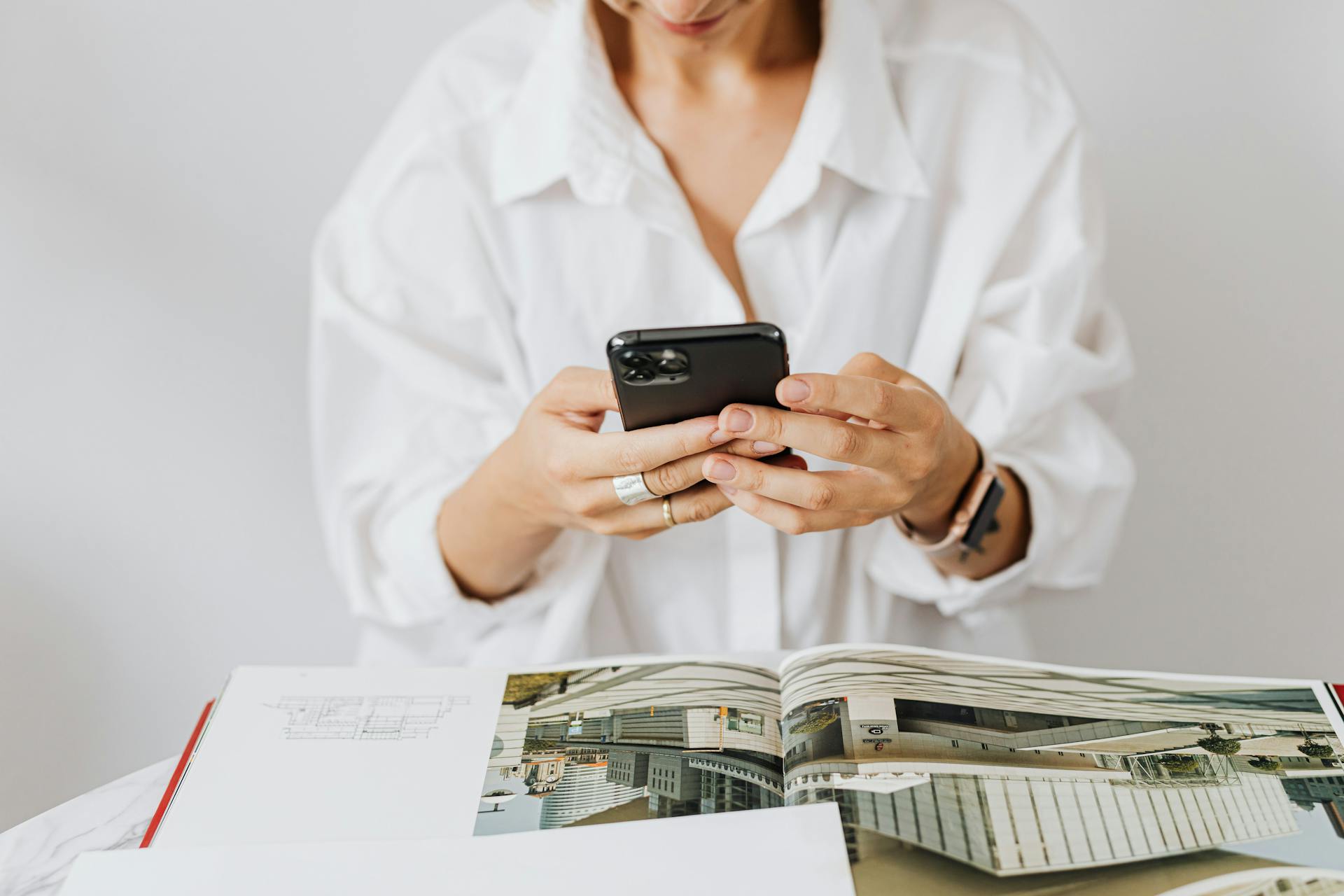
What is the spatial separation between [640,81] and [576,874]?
64 centimetres

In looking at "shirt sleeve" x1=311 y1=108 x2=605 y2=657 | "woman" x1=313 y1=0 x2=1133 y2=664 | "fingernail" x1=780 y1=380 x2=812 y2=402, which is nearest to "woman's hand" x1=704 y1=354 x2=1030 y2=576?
"fingernail" x1=780 y1=380 x2=812 y2=402

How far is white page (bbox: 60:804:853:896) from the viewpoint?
46cm

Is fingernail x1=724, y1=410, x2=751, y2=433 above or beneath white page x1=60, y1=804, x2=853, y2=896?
above

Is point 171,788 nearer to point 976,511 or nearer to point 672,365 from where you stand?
point 672,365

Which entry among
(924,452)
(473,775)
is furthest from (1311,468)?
(473,775)

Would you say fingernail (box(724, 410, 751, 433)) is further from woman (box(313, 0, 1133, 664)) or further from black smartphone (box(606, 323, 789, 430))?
woman (box(313, 0, 1133, 664))

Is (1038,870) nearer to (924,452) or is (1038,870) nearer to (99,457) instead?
(924,452)

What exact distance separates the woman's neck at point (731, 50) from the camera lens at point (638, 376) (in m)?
0.40

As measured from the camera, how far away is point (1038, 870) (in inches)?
18.1

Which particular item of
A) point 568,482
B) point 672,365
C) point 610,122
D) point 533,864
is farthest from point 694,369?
point 610,122

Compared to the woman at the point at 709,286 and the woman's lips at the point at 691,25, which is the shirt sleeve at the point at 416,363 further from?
the woman's lips at the point at 691,25

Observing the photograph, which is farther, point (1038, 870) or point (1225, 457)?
point (1225, 457)

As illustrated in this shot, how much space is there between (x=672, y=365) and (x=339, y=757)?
0.84 ft

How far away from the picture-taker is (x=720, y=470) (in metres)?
0.59
